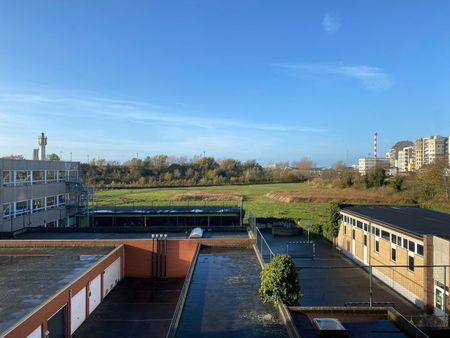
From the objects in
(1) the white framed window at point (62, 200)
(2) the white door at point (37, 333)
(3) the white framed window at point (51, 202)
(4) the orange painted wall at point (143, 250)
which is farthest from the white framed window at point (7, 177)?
(2) the white door at point (37, 333)

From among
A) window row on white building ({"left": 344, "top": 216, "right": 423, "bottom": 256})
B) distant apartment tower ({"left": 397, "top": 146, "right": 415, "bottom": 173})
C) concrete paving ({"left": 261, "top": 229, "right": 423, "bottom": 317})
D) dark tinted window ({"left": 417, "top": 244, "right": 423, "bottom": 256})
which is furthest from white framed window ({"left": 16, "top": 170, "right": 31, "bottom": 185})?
distant apartment tower ({"left": 397, "top": 146, "right": 415, "bottom": 173})

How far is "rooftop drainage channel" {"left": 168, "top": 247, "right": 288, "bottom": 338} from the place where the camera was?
9.39 metres

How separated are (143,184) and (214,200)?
32590 millimetres

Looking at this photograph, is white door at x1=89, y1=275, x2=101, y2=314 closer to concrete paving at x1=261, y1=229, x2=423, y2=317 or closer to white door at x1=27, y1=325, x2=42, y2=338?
white door at x1=27, y1=325, x2=42, y2=338

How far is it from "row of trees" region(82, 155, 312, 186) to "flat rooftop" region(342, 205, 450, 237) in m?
66.3

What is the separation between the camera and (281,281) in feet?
35.3

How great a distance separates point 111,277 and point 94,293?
2626 millimetres

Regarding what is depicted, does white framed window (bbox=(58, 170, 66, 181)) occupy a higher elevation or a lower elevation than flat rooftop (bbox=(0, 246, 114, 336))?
higher

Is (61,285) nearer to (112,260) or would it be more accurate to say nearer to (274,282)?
(112,260)

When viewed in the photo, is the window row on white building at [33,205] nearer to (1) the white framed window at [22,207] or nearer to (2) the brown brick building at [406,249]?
(1) the white framed window at [22,207]

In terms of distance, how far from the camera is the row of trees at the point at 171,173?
290ft

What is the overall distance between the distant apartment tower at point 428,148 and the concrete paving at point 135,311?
132828mm

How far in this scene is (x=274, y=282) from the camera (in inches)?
426

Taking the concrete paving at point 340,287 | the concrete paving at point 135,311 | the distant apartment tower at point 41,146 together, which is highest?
the distant apartment tower at point 41,146
